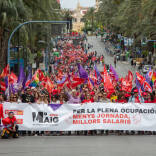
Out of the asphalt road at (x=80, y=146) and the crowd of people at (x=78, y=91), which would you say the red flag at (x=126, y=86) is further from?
the asphalt road at (x=80, y=146)

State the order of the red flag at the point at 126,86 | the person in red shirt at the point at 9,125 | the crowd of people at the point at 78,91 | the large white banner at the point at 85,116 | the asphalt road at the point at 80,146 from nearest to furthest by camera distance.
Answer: the asphalt road at the point at 80,146, the person in red shirt at the point at 9,125, the large white banner at the point at 85,116, the crowd of people at the point at 78,91, the red flag at the point at 126,86

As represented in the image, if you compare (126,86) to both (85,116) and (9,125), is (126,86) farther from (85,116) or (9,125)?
(9,125)

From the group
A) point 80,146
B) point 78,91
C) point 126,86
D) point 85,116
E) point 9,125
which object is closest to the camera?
point 80,146

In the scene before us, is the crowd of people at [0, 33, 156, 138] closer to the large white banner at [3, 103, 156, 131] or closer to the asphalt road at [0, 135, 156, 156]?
the large white banner at [3, 103, 156, 131]

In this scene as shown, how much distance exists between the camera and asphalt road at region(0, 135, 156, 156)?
12.0 meters

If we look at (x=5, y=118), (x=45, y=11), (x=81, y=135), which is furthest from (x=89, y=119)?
(x=45, y=11)

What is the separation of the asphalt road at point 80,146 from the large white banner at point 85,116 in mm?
489

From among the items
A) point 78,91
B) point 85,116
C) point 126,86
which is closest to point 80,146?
point 85,116

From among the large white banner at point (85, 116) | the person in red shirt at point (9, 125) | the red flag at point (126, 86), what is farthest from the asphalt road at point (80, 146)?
the red flag at point (126, 86)

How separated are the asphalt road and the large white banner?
0.49m

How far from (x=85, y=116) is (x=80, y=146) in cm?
240

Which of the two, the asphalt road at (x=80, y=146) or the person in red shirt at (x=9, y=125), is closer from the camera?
the asphalt road at (x=80, y=146)

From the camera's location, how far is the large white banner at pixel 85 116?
1529 centimetres

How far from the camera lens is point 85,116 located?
50.4 ft
